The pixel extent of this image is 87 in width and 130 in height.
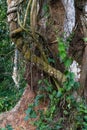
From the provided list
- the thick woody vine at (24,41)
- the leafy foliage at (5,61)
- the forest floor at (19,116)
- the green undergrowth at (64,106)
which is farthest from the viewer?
the leafy foliage at (5,61)

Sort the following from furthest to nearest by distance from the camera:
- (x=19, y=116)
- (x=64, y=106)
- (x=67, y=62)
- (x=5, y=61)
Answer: (x=5, y=61)
(x=19, y=116)
(x=64, y=106)
(x=67, y=62)

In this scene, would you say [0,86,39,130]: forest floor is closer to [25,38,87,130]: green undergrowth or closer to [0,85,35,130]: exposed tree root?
[0,85,35,130]: exposed tree root

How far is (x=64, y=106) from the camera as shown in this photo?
153 inches

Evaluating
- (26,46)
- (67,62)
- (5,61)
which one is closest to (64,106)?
(67,62)

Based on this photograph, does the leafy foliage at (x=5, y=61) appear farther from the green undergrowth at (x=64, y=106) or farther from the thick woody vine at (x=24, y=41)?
the thick woody vine at (x=24, y=41)

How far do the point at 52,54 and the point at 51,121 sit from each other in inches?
31.4

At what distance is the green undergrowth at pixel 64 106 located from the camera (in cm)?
376

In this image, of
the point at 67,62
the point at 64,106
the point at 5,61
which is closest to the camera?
the point at 67,62

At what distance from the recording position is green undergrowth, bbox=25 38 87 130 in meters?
3.76

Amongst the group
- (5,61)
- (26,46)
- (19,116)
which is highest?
(26,46)

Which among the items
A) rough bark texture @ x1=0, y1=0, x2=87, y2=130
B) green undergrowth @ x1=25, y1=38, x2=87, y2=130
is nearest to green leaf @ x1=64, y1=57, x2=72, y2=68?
green undergrowth @ x1=25, y1=38, x2=87, y2=130

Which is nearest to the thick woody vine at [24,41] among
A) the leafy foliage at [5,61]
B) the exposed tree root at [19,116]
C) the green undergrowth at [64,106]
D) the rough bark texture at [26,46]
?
the rough bark texture at [26,46]

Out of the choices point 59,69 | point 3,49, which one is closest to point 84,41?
point 59,69

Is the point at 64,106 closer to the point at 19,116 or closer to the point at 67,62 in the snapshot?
the point at 67,62
